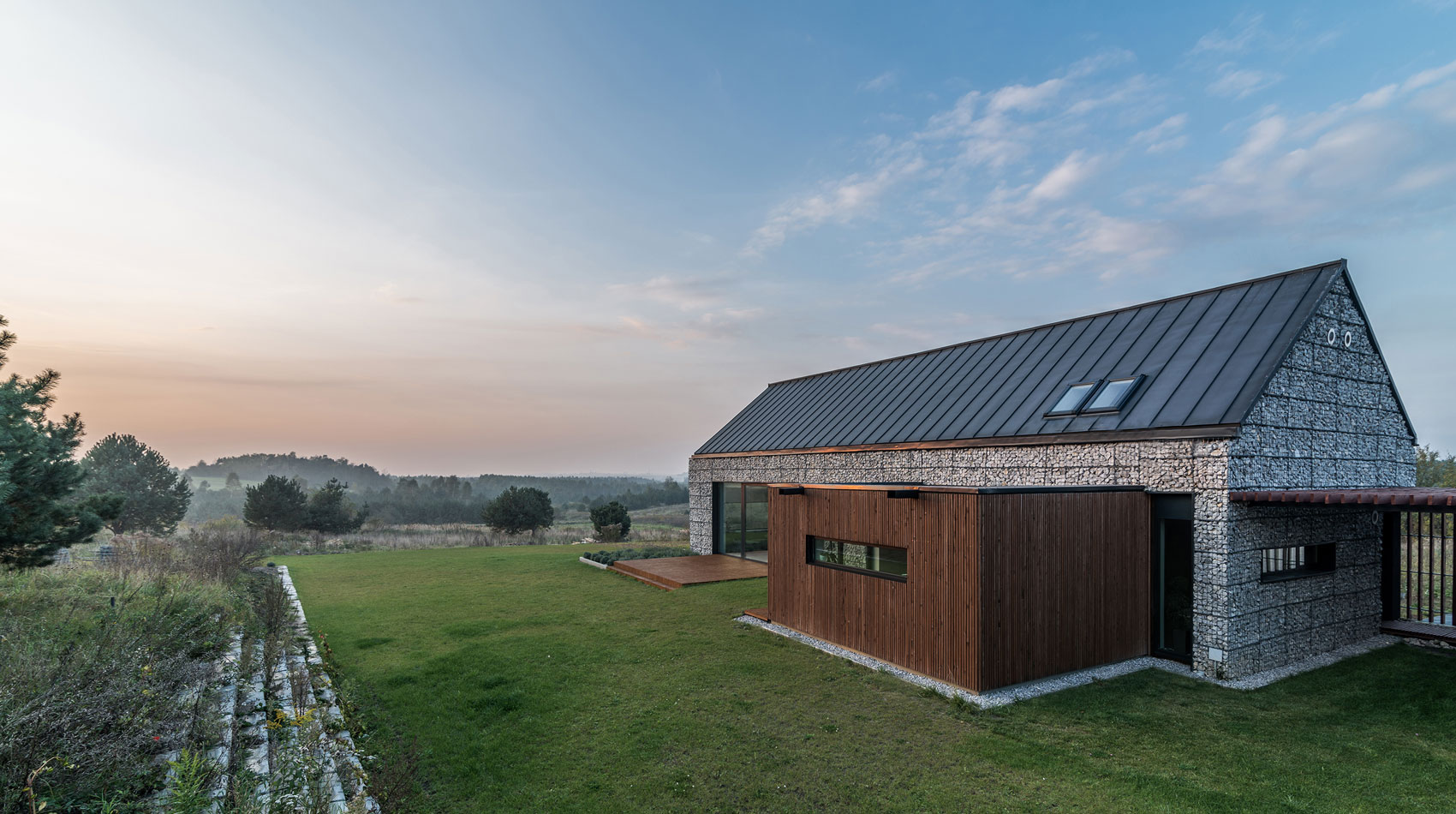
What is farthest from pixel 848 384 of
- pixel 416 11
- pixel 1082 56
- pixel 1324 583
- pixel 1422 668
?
pixel 416 11

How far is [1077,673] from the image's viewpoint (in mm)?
7379

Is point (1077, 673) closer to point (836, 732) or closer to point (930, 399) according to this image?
point (836, 732)

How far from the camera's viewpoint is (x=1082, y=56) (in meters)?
11.6

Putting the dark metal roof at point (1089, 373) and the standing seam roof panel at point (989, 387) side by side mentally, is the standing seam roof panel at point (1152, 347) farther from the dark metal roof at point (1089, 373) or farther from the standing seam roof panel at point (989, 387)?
the standing seam roof panel at point (989, 387)

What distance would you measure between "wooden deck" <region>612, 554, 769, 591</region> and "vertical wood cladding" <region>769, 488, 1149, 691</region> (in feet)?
16.5

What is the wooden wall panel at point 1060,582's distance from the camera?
673 cm

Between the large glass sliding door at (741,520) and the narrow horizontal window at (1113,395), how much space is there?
8458 mm

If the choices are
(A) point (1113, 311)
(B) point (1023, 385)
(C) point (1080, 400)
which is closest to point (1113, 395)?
(C) point (1080, 400)

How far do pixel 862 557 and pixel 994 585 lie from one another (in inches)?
80.1

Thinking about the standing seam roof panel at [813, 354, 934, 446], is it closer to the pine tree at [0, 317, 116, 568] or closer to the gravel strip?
the gravel strip

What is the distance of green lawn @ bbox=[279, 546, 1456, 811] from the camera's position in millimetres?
4496

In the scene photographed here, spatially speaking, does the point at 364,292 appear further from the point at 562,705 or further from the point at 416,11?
the point at 562,705

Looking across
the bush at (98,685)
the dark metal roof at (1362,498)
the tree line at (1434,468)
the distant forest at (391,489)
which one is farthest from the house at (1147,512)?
the distant forest at (391,489)

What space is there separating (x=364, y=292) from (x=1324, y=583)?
1812 centimetres
